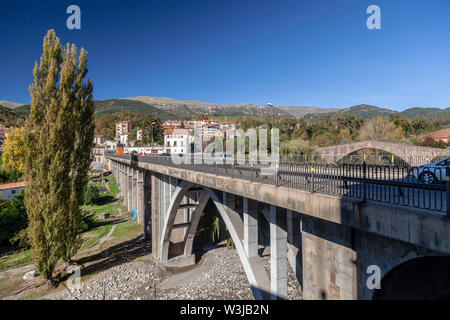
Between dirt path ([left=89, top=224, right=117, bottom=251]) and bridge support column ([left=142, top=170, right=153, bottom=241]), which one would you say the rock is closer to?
dirt path ([left=89, top=224, right=117, bottom=251])

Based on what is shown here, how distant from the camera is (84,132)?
17.2m

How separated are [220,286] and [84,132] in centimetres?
1515

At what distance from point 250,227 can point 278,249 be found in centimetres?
192

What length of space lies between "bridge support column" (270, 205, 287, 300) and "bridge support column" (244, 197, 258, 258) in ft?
4.20

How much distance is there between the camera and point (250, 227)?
994cm

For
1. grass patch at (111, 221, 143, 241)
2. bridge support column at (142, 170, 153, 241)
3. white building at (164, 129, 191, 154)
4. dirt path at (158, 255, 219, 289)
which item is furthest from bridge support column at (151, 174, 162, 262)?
white building at (164, 129, 191, 154)

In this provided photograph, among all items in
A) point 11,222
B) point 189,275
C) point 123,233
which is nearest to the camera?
point 189,275

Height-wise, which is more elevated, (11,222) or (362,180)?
(362,180)

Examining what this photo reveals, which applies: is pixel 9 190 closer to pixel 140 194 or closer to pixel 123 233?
pixel 123 233

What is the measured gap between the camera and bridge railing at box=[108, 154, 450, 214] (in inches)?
154

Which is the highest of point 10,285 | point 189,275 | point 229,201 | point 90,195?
point 229,201

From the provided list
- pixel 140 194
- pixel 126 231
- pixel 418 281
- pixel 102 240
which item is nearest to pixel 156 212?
pixel 140 194

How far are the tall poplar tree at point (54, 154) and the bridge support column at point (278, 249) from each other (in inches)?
582
